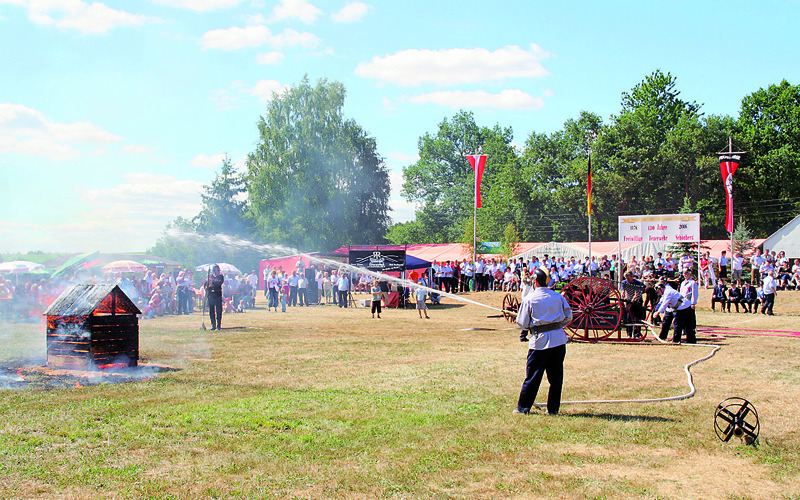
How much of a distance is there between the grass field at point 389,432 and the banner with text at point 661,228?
22.0 m

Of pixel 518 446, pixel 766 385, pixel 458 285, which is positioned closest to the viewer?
pixel 518 446

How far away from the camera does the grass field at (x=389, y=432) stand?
18.0ft

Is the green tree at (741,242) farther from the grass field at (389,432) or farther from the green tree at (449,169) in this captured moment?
the green tree at (449,169)

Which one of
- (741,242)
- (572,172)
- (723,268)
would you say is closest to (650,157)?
(572,172)

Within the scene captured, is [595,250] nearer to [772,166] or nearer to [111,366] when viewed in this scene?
[772,166]

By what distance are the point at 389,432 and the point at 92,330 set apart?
6445mm

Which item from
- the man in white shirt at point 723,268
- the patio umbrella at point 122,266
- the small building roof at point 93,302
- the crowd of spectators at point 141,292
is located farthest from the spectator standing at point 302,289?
the man in white shirt at point 723,268

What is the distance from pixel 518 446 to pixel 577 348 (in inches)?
344

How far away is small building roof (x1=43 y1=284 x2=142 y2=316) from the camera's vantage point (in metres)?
11.1

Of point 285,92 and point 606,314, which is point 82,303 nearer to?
point 606,314

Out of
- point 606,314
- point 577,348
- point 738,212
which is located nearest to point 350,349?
point 577,348

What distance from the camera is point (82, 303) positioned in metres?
11.2

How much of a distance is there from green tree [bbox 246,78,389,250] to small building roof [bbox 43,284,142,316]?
45772 millimetres

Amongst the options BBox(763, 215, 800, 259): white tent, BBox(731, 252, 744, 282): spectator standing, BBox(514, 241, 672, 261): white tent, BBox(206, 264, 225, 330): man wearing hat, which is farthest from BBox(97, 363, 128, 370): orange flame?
BBox(763, 215, 800, 259): white tent
